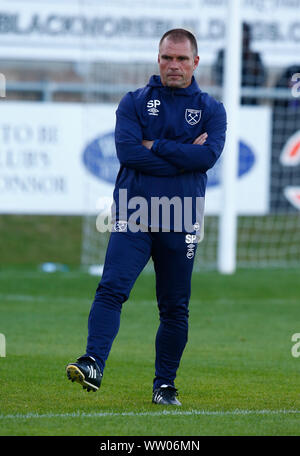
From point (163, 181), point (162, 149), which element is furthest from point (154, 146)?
point (163, 181)

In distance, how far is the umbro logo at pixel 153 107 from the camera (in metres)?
5.98

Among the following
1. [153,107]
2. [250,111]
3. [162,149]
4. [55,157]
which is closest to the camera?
[162,149]

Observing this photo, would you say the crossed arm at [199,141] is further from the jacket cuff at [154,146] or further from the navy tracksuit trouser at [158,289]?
the navy tracksuit trouser at [158,289]

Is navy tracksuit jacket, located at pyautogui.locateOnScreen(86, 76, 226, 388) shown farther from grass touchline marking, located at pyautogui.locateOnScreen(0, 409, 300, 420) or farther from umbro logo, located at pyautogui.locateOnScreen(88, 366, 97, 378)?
grass touchline marking, located at pyautogui.locateOnScreen(0, 409, 300, 420)

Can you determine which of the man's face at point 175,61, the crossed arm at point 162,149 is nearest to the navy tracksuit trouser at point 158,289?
the crossed arm at point 162,149

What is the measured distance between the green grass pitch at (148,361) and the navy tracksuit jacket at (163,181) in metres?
0.53

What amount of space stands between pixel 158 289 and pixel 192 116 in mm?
1032

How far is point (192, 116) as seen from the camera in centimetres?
601

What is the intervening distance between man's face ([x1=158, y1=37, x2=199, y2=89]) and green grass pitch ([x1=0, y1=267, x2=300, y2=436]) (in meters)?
1.90

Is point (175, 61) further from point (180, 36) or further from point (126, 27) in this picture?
point (126, 27)

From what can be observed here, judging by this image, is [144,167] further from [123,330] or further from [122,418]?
[123,330]

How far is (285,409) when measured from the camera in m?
5.96

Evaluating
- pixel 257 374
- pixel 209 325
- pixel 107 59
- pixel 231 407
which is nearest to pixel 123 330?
pixel 209 325

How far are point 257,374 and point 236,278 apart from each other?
6071 mm
